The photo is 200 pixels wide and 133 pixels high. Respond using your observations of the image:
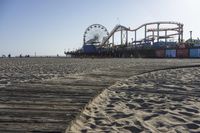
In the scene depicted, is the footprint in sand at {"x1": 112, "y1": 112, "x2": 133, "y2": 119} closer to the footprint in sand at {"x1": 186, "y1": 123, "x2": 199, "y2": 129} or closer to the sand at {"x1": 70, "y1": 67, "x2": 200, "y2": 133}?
the sand at {"x1": 70, "y1": 67, "x2": 200, "y2": 133}

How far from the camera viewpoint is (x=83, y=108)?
24.7ft

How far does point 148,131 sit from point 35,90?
15.0 ft

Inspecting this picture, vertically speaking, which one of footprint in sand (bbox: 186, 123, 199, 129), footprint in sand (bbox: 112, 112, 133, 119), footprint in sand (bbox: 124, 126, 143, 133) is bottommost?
footprint in sand (bbox: 186, 123, 199, 129)

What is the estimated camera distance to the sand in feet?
21.7

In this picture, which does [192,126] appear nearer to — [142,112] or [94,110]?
[142,112]

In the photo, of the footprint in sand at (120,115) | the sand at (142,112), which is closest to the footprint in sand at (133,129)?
the sand at (142,112)

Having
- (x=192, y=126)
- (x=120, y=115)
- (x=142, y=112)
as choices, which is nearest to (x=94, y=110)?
(x=120, y=115)

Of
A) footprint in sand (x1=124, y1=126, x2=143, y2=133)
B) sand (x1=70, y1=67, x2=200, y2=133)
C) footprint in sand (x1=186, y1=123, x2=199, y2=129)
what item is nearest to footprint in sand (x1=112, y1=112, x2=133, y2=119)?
sand (x1=70, y1=67, x2=200, y2=133)

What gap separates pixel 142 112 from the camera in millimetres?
8117

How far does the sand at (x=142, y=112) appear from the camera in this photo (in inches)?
260

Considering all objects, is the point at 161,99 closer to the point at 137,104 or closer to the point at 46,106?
the point at 137,104

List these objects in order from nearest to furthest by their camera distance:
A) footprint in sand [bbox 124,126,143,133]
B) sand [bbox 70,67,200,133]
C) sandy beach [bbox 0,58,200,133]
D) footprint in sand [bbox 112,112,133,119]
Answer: sandy beach [bbox 0,58,200,133] → footprint in sand [bbox 124,126,143,133] → sand [bbox 70,67,200,133] → footprint in sand [bbox 112,112,133,119]

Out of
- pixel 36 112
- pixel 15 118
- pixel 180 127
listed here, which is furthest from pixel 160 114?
pixel 15 118

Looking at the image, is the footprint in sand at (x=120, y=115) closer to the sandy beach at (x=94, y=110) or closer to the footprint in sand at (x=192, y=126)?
the sandy beach at (x=94, y=110)
